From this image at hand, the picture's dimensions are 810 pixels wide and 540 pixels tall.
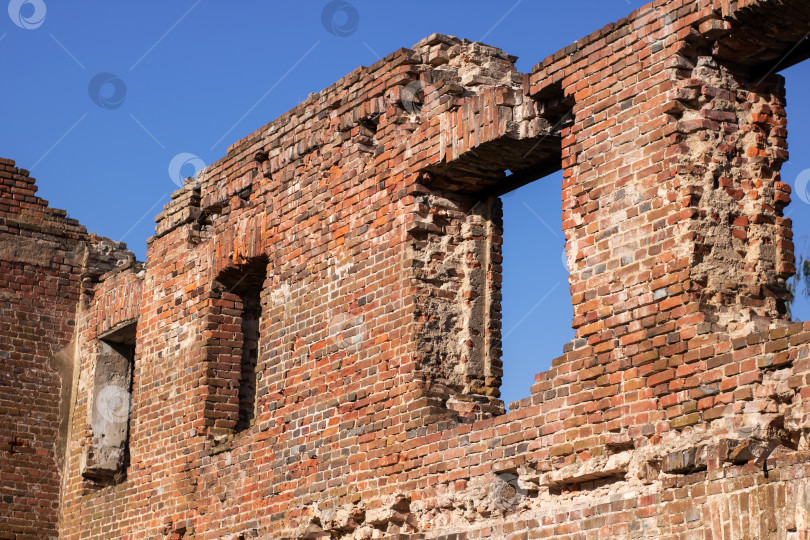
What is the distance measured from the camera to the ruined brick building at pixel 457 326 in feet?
19.3

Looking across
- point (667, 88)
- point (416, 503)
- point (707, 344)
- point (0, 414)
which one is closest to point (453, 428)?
point (416, 503)

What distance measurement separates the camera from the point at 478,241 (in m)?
8.10

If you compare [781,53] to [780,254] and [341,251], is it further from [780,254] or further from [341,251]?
[341,251]

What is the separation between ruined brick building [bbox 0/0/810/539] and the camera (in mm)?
5871

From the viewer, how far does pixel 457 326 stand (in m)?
7.90

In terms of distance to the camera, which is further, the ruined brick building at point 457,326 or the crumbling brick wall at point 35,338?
the crumbling brick wall at point 35,338

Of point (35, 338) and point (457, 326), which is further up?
point (35, 338)

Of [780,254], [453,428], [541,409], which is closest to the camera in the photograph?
[780,254]

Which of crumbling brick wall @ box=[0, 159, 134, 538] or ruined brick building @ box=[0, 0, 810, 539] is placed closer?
ruined brick building @ box=[0, 0, 810, 539]

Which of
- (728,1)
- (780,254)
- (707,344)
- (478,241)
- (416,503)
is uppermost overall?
(728,1)

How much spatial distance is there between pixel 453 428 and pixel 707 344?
2.03 meters

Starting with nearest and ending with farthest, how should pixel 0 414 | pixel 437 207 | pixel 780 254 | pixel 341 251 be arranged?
pixel 780 254
pixel 437 207
pixel 341 251
pixel 0 414

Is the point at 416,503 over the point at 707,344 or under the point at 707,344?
under

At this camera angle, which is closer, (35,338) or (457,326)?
(457,326)
